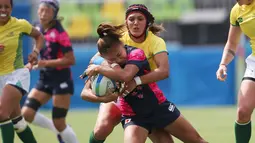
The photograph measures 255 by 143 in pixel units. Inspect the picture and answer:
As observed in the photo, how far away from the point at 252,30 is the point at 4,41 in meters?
2.87

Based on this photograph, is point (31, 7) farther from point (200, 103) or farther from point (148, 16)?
point (148, 16)

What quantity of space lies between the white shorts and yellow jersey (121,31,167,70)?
173cm

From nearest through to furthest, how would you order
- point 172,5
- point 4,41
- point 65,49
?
point 4,41 → point 65,49 → point 172,5

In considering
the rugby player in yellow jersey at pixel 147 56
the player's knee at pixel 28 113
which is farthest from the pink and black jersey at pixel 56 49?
the rugby player in yellow jersey at pixel 147 56

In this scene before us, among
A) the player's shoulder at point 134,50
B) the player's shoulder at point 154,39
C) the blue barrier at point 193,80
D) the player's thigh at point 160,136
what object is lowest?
the blue barrier at point 193,80

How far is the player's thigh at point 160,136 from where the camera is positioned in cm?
755

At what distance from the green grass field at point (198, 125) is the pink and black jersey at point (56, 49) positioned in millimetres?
1108

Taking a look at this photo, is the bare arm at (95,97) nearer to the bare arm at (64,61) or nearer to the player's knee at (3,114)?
the player's knee at (3,114)

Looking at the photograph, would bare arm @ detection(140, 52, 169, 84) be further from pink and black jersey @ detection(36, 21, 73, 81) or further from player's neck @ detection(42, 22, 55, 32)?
player's neck @ detection(42, 22, 55, 32)

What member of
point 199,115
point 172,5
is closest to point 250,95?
point 199,115

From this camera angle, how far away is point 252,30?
25.9 feet

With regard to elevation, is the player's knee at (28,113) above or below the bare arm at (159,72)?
below

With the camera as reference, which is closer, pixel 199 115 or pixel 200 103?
pixel 199 115

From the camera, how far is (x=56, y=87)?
34.3 feet
